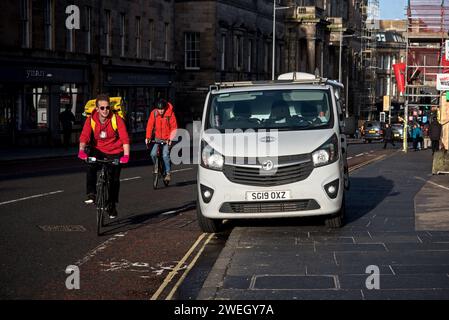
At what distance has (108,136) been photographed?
1296 cm

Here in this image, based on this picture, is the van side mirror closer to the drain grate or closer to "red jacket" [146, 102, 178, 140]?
the drain grate

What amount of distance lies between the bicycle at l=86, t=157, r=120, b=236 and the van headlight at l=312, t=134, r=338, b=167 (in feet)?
9.27

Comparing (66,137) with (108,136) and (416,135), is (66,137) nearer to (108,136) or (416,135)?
(416,135)

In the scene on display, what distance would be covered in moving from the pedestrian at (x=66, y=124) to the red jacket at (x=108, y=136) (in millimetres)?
26779

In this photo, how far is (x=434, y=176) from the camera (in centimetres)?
2439

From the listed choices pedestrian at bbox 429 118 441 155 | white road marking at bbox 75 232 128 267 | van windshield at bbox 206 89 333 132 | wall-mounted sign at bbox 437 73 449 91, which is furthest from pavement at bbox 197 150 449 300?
pedestrian at bbox 429 118 441 155

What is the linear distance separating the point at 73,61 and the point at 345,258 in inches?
1353

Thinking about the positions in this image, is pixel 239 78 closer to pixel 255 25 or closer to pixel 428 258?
pixel 255 25

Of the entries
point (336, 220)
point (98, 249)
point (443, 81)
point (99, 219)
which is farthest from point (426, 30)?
point (98, 249)

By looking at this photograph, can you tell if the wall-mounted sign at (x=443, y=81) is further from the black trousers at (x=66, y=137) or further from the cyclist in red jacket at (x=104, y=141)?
the black trousers at (x=66, y=137)

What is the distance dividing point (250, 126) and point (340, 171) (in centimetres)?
142

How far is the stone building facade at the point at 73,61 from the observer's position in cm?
3794

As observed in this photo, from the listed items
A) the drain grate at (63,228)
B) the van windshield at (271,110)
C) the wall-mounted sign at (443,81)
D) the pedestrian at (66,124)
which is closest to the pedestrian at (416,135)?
the pedestrian at (66,124)

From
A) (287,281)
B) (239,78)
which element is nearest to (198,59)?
(239,78)
